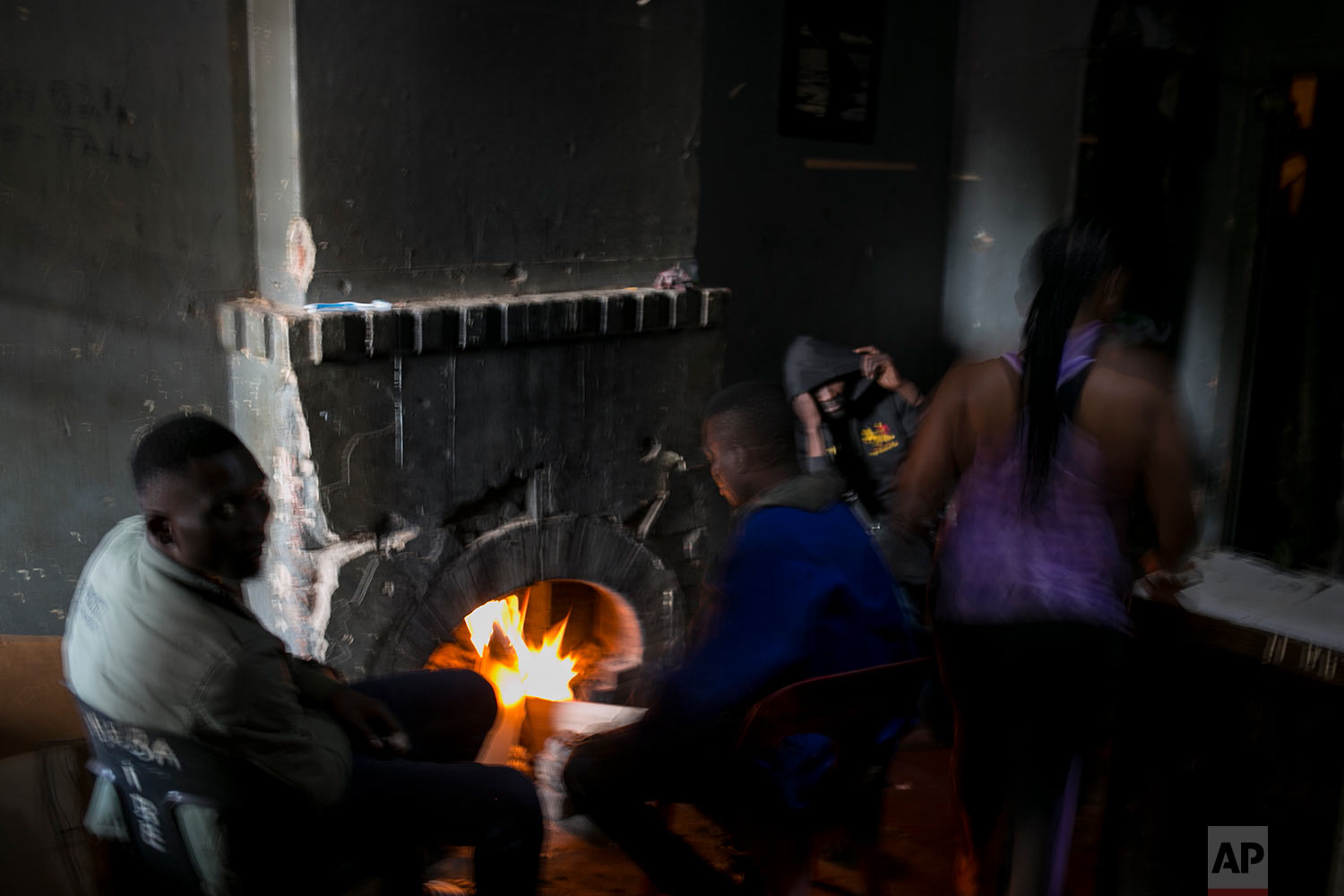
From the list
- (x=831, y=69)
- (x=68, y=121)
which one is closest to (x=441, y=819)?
(x=68, y=121)

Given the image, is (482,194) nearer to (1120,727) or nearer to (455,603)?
(455,603)

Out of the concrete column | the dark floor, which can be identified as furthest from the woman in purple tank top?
the concrete column

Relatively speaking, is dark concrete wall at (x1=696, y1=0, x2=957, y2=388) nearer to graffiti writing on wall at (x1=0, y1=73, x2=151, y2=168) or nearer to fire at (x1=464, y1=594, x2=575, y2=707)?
fire at (x1=464, y1=594, x2=575, y2=707)

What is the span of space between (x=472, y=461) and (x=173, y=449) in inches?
50.2

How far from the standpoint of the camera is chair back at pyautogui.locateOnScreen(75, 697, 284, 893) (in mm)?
2016

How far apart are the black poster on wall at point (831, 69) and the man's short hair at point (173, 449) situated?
319 cm

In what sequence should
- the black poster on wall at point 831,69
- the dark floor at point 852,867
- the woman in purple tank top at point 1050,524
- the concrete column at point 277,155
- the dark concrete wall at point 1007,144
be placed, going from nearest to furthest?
the woman in purple tank top at point 1050,524
the concrete column at point 277,155
the dark floor at point 852,867
the black poster on wall at point 831,69
the dark concrete wall at point 1007,144

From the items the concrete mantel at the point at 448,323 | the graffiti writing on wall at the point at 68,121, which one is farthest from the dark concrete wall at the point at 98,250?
the concrete mantel at the point at 448,323

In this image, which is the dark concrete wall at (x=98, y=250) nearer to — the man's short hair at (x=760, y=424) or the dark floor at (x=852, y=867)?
the man's short hair at (x=760, y=424)

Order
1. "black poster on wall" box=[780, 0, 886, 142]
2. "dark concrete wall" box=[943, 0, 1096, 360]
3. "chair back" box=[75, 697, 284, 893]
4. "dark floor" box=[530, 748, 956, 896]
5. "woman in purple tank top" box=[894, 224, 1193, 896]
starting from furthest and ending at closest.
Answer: "dark concrete wall" box=[943, 0, 1096, 360] → "black poster on wall" box=[780, 0, 886, 142] → "dark floor" box=[530, 748, 956, 896] → "woman in purple tank top" box=[894, 224, 1193, 896] → "chair back" box=[75, 697, 284, 893]

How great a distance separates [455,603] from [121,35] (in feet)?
5.97

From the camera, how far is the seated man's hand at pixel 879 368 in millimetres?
4602

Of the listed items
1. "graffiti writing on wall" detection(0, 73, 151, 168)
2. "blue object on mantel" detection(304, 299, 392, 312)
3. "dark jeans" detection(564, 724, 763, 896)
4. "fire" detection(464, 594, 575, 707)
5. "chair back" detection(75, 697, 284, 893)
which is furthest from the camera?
"fire" detection(464, 594, 575, 707)

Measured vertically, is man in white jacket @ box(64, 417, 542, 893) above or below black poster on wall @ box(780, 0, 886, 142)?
below
